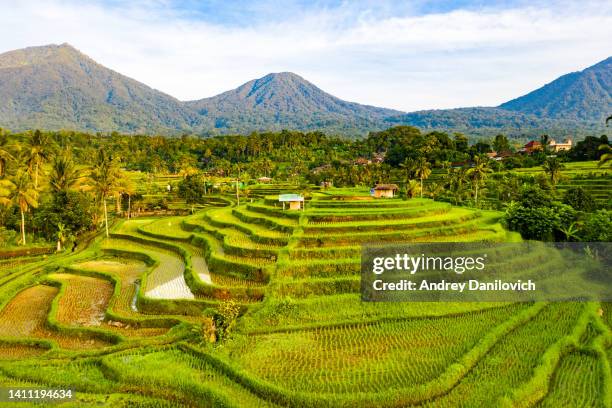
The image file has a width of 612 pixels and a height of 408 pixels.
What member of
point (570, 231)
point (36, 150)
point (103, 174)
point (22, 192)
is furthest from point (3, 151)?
point (570, 231)

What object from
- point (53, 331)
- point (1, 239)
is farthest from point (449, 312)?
point (1, 239)

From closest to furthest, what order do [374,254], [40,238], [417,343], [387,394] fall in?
1. [387,394]
2. [417,343]
3. [374,254]
4. [40,238]

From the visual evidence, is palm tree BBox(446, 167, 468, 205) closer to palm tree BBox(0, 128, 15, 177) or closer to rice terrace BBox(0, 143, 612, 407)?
rice terrace BBox(0, 143, 612, 407)

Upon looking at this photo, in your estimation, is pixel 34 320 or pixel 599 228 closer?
pixel 34 320

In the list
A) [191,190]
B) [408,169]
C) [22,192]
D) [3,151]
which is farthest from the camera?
[408,169]

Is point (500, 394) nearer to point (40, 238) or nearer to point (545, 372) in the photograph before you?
point (545, 372)

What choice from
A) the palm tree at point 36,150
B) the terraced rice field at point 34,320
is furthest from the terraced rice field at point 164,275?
the palm tree at point 36,150

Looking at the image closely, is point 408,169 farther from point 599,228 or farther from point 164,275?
point 164,275
